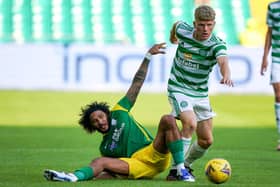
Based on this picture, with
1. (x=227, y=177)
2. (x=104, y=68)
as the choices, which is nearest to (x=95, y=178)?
(x=227, y=177)

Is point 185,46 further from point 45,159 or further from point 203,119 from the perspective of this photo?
point 45,159

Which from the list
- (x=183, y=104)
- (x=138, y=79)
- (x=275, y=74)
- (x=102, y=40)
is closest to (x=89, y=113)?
(x=138, y=79)

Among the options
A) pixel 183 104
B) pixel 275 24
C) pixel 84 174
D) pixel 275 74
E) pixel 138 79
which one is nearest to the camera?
pixel 84 174

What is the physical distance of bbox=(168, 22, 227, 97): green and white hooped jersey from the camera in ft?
32.1

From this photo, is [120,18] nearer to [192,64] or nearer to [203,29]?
[192,64]

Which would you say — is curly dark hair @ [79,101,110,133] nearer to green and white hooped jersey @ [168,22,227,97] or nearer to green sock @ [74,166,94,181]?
green sock @ [74,166,94,181]

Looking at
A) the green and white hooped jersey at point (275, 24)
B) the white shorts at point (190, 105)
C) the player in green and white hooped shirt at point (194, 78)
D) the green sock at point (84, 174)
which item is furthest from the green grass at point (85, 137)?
the green and white hooped jersey at point (275, 24)

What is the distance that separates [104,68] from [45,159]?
12.6 m

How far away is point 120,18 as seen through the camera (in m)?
31.7

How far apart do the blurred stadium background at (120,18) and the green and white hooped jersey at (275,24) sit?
16.7m

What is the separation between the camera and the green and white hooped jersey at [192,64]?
9773 mm

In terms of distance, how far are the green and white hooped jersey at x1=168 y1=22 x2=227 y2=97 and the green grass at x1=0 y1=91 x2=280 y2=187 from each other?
3.14 feet

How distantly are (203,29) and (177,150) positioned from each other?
4.47 feet

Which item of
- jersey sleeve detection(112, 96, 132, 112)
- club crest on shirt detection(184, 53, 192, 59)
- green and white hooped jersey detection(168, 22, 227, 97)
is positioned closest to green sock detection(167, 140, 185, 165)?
jersey sleeve detection(112, 96, 132, 112)
